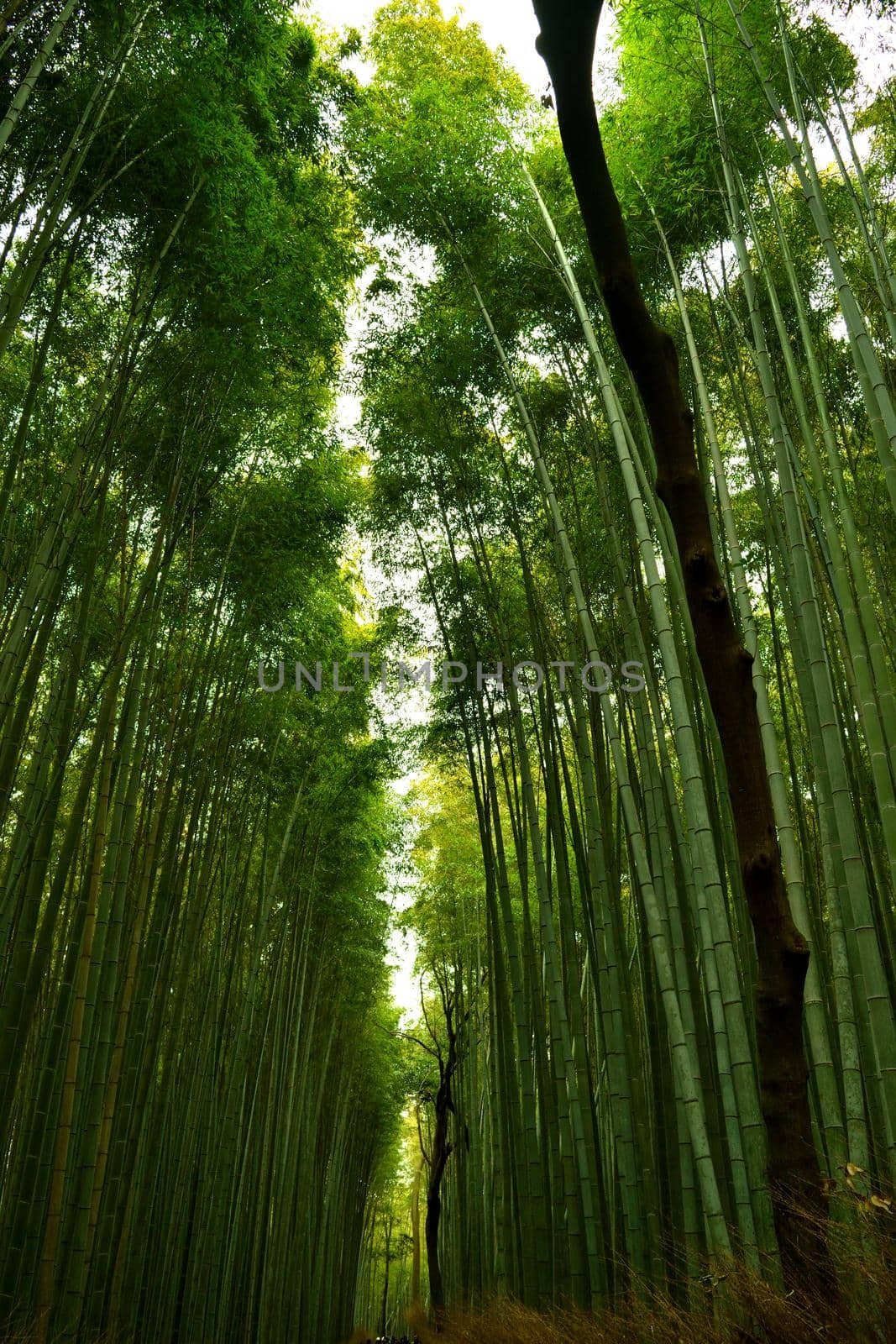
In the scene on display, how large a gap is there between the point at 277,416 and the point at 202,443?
3.92 feet

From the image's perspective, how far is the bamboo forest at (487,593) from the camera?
210 centimetres

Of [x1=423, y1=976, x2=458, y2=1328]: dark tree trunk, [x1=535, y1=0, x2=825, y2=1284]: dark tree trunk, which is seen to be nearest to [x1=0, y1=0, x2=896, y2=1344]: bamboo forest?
[x1=535, y1=0, x2=825, y2=1284]: dark tree trunk

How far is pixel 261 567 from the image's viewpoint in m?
4.79

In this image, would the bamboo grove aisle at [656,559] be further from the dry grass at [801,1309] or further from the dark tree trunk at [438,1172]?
the dark tree trunk at [438,1172]

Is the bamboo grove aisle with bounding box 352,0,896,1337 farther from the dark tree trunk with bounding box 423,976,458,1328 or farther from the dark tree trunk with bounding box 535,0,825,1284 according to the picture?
the dark tree trunk with bounding box 423,976,458,1328

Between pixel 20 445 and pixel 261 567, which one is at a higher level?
pixel 261 567

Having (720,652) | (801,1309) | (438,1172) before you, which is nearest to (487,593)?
(720,652)

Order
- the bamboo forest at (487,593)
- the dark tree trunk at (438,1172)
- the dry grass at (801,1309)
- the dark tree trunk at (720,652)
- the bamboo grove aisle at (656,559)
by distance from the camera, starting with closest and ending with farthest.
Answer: the dry grass at (801,1309)
the dark tree trunk at (720,652)
the bamboo forest at (487,593)
the bamboo grove aisle at (656,559)
the dark tree trunk at (438,1172)

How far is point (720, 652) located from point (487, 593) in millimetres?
2766

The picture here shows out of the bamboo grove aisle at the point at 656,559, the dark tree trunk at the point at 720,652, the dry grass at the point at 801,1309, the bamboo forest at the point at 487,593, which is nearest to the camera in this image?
the dry grass at the point at 801,1309

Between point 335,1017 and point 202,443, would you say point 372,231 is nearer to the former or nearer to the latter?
point 202,443

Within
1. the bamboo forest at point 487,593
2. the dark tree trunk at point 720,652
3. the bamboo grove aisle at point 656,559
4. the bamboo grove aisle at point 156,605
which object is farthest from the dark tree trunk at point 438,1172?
the dark tree trunk at point 720,652

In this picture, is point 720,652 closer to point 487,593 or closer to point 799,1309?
point 799,1309

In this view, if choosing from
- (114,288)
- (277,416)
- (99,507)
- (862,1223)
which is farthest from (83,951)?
(277,416)
